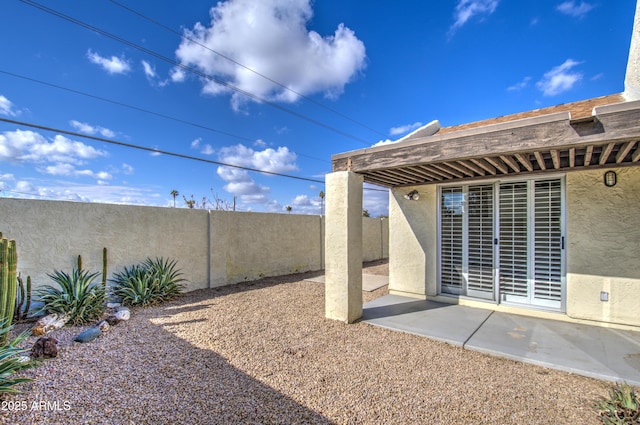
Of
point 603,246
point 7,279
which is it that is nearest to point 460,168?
point 603,246

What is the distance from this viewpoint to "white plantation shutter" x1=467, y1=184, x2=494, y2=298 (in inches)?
257

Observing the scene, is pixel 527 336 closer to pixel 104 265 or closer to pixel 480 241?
pixel 480 241

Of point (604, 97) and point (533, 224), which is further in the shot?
point (604, 97)

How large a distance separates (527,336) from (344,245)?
3.54 metres

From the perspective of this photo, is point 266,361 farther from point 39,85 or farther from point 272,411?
point 39,85

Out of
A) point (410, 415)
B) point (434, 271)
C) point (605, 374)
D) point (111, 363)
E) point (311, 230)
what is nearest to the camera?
point (410, 415)

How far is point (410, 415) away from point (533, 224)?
204 inches

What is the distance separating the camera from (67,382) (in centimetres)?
332

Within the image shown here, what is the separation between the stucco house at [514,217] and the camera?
15.1 ft

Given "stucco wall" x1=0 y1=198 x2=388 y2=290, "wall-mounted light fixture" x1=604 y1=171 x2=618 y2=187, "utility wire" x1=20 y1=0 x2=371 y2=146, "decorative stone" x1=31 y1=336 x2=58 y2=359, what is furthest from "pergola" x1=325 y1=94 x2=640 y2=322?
"utility wire" x1=20 y1=0 x2=371 y2=146

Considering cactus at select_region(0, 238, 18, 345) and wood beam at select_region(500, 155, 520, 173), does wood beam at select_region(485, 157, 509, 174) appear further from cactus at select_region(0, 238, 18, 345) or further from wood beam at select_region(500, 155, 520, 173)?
cactus at select_region(0, 238, 18, 345)

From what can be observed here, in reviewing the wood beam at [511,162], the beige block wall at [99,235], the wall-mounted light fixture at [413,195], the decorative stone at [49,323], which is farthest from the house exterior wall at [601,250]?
the decorative stone at [49,323]

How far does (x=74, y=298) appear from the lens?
561 centimetres

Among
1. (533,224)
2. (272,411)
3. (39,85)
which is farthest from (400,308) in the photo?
(39,85)
